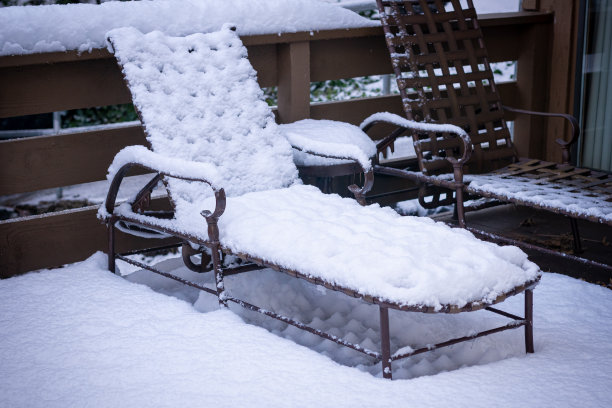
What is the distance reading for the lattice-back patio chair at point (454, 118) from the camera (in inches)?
127

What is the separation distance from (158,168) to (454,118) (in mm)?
1707

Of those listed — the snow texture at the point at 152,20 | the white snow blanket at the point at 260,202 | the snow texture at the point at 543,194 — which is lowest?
the snow texture at the point at 543,194

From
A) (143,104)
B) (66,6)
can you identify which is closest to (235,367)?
(143,104)

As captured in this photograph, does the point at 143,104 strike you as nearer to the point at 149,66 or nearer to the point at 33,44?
the point at 149,66

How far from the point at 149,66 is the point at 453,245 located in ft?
4.63

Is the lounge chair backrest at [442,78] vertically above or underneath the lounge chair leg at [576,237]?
above

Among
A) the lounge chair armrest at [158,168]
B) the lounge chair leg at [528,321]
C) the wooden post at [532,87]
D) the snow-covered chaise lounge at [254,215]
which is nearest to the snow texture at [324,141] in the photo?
the snow-covered chaise lounge at [254,215]

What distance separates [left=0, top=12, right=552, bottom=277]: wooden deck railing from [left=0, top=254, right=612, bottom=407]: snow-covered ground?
0.98 feet

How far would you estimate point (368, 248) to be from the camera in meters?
2.14

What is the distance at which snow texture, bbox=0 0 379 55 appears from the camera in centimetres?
284

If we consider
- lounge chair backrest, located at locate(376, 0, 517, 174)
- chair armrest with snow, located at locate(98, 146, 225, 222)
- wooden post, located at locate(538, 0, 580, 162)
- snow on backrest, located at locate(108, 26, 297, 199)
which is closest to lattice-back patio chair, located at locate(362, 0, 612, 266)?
lounge chair backrest, located at locate(376, 0, 517, 174)

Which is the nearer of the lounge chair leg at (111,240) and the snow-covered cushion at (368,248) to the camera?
the snow-covered cushion at (368,248)

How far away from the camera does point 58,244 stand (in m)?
3.10

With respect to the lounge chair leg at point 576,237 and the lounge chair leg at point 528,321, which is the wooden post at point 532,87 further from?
the lounge chair leg at point 528,321
